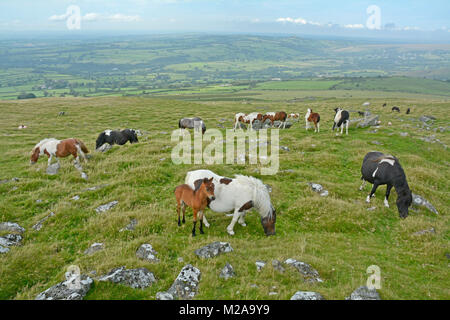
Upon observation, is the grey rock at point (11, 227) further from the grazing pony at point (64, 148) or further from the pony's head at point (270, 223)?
the pony's head at point (270, 223)

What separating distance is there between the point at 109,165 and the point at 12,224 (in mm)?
7012

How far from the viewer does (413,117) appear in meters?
40.9

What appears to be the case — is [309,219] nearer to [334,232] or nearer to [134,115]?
[334,232]

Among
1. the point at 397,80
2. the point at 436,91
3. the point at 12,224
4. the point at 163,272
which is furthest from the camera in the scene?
the point at 397,80

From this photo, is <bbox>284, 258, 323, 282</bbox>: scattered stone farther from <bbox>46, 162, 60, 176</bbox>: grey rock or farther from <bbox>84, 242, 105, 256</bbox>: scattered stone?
<bbox>46, 162, 60, 176</bbox>: grey rock

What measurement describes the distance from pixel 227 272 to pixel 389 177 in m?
9.47

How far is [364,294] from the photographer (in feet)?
20.6

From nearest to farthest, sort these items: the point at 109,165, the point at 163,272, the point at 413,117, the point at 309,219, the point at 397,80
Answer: the point at 163,272
the point at 309,219
the point at 109,165
the point at 413,117
the point at 397,80

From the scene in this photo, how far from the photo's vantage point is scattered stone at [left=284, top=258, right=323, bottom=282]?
286 inches

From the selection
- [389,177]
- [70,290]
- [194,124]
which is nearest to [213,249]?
[70,290]

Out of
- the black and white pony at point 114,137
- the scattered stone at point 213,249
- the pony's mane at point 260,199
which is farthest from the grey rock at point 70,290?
the black and white pony at point 114,137

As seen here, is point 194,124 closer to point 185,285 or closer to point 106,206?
point 106,206
